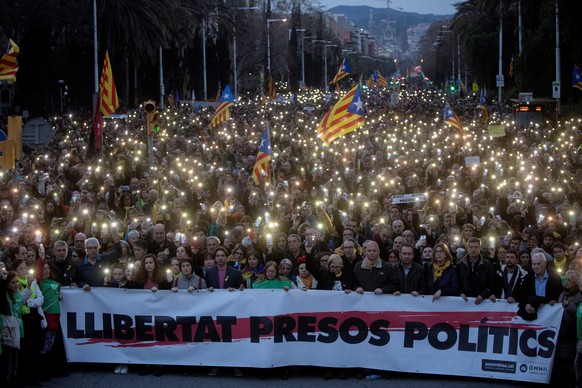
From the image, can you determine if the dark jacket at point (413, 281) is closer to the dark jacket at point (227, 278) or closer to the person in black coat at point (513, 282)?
the person in black coat at point (513, 282)

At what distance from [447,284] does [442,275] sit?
0.11 metres

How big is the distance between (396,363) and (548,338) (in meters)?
1.47

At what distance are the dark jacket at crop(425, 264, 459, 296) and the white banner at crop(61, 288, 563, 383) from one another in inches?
7.4

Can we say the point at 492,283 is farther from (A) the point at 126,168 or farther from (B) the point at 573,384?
(A) the point at 126,168

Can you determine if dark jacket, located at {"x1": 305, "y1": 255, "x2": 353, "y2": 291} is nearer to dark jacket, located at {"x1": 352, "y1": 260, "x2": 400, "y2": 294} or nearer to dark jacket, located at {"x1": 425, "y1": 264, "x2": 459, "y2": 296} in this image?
dark jacket, located at {"x1": 352, "y1": 260, "x2": 400, "y2": 294}

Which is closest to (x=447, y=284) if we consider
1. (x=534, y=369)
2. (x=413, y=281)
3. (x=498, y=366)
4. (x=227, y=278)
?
(x=413, y=281)

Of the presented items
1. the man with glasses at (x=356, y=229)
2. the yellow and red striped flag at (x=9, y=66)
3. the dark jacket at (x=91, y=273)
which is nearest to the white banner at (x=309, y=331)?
the dark jacket at (x=91, y=273)

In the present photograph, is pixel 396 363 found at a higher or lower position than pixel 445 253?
lower

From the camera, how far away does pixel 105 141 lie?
101ft

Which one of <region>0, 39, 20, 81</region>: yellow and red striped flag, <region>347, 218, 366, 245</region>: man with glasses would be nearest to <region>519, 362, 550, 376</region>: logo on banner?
<region>347, 218, 366, 245</region>: man with glasses

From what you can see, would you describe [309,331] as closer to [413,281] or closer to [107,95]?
[413,281]

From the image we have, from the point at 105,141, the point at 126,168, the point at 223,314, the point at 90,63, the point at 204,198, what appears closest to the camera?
the point at 223,314

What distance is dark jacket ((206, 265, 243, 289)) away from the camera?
10578mm

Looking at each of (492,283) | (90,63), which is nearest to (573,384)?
(492,283)
